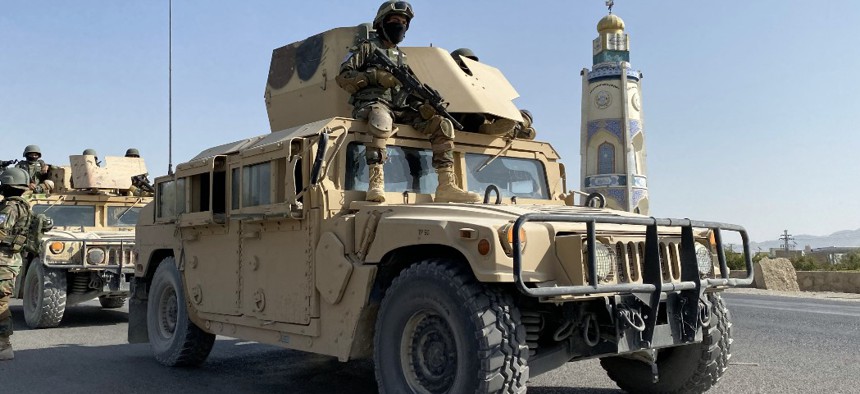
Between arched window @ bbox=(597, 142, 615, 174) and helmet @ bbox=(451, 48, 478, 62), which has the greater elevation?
arched window @ bbox=(597, 142, 615, 174)

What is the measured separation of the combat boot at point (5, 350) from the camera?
7.16 meters

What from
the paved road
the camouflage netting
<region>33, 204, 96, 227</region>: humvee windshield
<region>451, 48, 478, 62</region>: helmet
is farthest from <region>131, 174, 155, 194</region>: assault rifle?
the camouflage netting

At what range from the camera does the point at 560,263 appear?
393 cm

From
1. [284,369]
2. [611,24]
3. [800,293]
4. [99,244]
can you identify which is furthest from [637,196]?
[284,369]

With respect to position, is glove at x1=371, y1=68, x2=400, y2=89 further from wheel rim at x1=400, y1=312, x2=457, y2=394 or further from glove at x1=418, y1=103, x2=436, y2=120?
wheel rim at x1=400, y1=312, x2=457, y2=394

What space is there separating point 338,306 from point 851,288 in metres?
→ 18.9

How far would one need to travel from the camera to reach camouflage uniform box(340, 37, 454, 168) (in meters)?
5.11

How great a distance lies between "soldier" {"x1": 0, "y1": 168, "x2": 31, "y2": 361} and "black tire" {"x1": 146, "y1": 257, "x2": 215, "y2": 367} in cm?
146

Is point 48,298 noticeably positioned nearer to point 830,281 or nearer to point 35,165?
point 35,165

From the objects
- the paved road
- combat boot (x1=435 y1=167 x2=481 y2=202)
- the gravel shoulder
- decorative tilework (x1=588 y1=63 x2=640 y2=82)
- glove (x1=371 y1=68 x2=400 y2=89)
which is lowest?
the gravel shoulder

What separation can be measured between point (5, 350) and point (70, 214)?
422 cm

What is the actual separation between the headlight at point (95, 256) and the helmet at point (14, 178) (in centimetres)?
193

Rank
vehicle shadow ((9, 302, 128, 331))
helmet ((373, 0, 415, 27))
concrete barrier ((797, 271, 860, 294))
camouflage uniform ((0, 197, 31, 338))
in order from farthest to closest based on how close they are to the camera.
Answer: concrete barrier ((797, 271, 860, 294)) → vehicle shadow ((9, 302, 128, 331)) → camouflage uniform ((0, 197, 31, 338)) → helmet ((373, 0, 415, 27))

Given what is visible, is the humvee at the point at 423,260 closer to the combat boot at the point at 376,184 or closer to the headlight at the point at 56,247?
the combat boot at the point at 376,184
